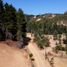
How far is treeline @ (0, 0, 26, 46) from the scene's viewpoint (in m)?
68.1

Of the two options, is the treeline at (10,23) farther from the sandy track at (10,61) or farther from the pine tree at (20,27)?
the sandy track at (10,61)

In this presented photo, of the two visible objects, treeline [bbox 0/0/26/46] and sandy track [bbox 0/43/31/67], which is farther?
treeline [bbox 0/0/26/46]

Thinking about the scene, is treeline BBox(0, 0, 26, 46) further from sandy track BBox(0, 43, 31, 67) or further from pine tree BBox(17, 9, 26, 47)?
sandy track BBox(0, 43, 31, 67)

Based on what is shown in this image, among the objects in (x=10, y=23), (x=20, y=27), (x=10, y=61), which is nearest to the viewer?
(x=10, y=61)

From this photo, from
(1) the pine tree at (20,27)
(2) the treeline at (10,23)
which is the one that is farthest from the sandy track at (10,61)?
(1) the pine tree at (20,27)

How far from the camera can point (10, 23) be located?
70.3 meters

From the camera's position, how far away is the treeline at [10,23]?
2680 inches

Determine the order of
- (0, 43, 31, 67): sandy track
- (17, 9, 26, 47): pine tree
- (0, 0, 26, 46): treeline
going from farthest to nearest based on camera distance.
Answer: (17, 9, 26, 47): pine tree < (0, 0, 26, 46): treeline < (0, 43, 31, 67): sandy track

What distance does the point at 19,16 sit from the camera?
75.3 m

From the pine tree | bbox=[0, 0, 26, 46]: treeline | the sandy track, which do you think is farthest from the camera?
the pine tree

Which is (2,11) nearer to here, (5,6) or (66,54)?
(5,6)

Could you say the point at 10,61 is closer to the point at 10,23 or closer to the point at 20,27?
the point at 10,23

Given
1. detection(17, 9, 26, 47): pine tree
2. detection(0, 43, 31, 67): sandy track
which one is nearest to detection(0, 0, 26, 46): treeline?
detection(17, 9, 26, 47): pine tree

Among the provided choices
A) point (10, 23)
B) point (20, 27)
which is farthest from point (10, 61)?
point (20, 27)
